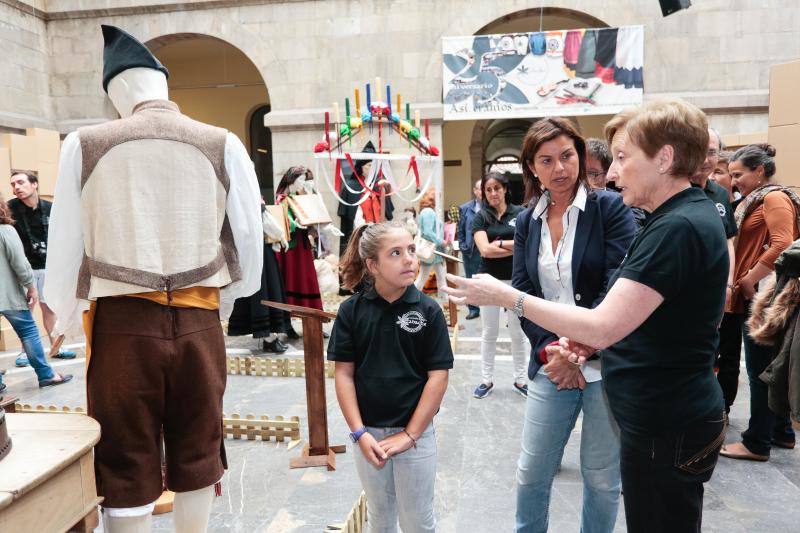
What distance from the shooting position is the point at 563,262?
210 centimetres

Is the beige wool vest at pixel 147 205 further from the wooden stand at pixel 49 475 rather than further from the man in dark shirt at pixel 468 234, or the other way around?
the man in dark shirt at pixel 468 234

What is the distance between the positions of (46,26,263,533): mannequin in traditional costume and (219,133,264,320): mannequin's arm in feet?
0.09

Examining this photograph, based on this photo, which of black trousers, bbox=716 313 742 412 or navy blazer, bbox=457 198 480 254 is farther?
navy blazer, bbox=457 198 480 254

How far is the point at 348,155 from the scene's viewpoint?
661 cm

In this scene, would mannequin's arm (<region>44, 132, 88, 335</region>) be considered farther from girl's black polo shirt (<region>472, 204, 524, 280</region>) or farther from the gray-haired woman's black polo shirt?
girl's black polo shirt (<region>472, 204, 524, 280</region>)

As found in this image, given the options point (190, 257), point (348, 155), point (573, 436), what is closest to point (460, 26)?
point (348, 155)

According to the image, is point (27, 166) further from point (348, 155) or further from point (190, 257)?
point (190, 257)

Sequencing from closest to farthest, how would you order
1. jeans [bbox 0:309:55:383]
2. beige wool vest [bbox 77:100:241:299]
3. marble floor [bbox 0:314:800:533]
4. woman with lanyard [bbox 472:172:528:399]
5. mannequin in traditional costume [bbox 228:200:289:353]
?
beige wool vest [bbox 77:100:241:299]
marble floor [bbox 0:314:800:533]
woman with lanyard [bbox 472:172:528:399]
jeans [bbox 0:309:55:383]
mannequin in traditional costume [bbox 228:200:289:353]

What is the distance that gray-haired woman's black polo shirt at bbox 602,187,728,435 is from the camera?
1.36 metres

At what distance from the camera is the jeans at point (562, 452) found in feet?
6.67

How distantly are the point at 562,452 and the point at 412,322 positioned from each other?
2.37 ft

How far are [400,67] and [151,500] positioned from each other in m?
9.84

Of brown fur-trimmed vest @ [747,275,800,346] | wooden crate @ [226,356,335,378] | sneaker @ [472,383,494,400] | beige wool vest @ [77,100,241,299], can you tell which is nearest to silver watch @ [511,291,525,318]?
beige wool vest @ [77,100,241,299]

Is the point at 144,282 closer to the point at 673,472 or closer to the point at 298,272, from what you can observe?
the point at 673,472
